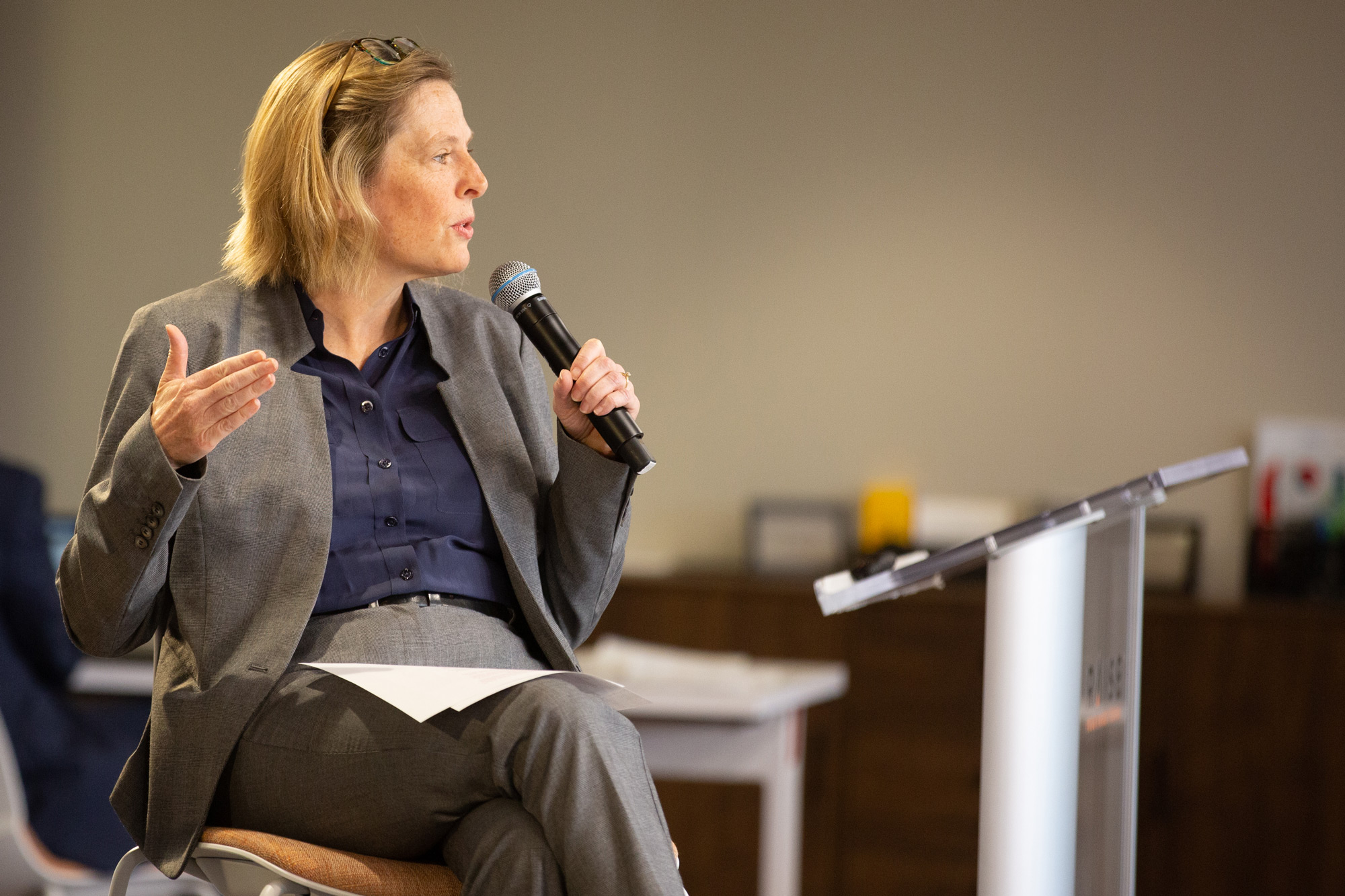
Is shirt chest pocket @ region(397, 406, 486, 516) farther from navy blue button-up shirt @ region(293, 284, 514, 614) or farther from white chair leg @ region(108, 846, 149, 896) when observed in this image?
white chair leg @ region(108, 846, 149, 896)

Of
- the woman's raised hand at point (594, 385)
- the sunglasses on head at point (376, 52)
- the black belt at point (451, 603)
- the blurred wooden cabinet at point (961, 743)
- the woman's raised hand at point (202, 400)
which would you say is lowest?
the blurred wooden cabinet at point (961, 743)

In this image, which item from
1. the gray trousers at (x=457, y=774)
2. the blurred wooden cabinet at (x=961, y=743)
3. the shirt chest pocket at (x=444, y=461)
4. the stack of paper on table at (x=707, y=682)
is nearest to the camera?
the gray trousers at (x=457, y=774)

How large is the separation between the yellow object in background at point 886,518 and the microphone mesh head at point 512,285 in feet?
8.72

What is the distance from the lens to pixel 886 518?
4.29m

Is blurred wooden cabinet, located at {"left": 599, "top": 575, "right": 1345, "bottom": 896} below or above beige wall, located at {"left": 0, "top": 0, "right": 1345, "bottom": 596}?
below

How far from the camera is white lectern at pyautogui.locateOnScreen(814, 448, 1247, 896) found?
143cm

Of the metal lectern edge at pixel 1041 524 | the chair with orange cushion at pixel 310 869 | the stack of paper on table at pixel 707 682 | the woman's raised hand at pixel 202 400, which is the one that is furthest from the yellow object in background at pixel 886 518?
the woman's raised hand at pixel 202 400

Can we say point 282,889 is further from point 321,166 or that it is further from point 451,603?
point 321,166

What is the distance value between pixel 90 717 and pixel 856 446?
2.37m

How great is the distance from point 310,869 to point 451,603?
33 centimetres

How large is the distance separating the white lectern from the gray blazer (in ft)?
1.26

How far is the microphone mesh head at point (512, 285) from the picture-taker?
1718 millimetres

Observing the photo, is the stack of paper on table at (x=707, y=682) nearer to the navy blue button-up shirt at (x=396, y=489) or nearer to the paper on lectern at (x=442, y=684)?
the navy blue button-up shirt at (x=396, y=489)

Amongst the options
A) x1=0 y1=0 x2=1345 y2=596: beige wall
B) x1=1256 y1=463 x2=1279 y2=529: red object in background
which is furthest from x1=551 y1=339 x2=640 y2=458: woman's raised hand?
x1=1256 y1=463 x2=1279 y2=529: red object in background
